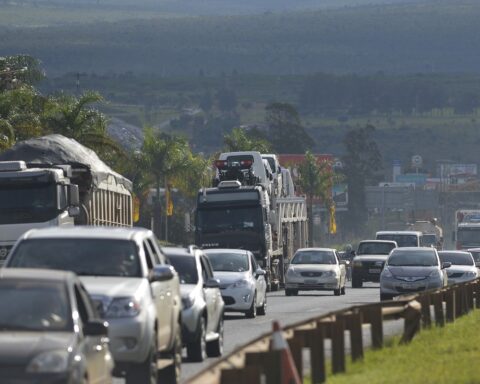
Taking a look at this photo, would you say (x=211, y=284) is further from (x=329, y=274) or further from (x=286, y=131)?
(x=286, y=131)

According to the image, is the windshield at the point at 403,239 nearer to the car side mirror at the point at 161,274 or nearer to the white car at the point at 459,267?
the white car at the point at 459,267

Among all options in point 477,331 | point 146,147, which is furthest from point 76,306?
point 146,147

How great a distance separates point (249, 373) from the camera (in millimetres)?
14297

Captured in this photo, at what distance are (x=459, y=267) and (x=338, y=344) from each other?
36.9m

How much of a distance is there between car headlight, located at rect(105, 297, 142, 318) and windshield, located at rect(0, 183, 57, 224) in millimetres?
20093

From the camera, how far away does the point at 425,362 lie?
2216cm

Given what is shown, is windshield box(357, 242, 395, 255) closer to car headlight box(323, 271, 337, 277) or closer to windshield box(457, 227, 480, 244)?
car headlight box(323, 271, 337, 277)

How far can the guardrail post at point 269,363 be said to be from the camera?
15.6 meters

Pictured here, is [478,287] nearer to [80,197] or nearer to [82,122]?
[80,197]

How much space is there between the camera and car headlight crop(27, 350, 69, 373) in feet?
46.4

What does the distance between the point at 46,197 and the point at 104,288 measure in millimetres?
20195

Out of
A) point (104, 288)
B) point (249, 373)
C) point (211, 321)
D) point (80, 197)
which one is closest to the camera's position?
point (249, 373)

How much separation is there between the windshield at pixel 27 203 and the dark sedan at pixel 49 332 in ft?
73.2

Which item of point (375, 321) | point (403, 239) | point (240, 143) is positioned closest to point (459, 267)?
point (403, 239)
